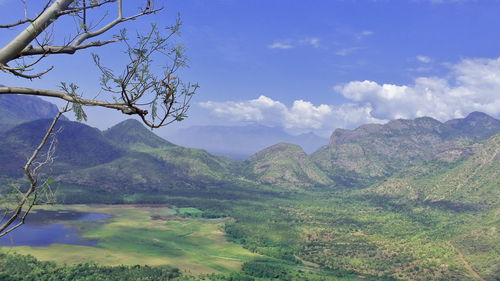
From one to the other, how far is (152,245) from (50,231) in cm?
3635

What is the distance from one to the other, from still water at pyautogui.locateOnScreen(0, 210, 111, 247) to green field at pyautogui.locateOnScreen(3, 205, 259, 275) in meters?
4.06

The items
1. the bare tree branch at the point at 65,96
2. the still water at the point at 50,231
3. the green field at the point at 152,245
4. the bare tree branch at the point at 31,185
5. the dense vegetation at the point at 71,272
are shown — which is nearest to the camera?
the bare tree branch at the point at 65,96

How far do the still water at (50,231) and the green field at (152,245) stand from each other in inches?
160

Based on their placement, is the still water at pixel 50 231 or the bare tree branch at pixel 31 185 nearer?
the bare tree branch at pixel 31 185

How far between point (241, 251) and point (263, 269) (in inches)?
889

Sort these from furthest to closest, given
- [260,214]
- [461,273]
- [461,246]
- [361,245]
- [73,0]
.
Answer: [260,214]
[361,245]
[461,246]
[461,273]
[73,0]

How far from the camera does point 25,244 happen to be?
10425cm

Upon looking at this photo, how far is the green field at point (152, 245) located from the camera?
321 ft

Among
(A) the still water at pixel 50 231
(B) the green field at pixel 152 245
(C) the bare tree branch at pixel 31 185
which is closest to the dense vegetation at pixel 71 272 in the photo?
(B) the green field at pixel 152 245

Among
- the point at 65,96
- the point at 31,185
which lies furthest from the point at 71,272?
the point at 65,96

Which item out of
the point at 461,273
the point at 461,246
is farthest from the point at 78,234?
the point at 461,246

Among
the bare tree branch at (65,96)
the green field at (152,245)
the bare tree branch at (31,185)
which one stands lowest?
the green field at (152,245)

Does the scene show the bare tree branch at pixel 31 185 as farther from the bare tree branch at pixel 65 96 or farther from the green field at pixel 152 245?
the green field at pixel 152 245

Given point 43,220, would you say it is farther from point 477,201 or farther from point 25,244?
point 477,201
